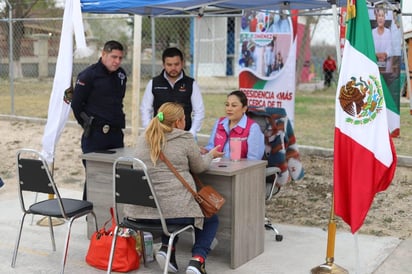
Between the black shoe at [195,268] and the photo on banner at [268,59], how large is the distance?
133 inches

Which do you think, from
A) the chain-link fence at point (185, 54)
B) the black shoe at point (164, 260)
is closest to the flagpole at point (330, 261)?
the black shoe at point (164, 260)

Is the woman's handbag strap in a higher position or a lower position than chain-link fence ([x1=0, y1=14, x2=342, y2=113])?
lower

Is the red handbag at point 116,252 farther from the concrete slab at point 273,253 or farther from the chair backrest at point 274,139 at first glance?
the chair backrest at point 274,139

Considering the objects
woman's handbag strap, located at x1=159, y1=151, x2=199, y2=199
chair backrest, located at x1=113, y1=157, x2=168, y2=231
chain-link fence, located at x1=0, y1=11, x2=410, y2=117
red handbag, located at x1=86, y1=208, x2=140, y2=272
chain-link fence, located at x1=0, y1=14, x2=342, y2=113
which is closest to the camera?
chair backrest, located at x1=113, y1=157, x2=168, y2=231

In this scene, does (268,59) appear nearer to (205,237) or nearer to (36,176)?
(205,237)

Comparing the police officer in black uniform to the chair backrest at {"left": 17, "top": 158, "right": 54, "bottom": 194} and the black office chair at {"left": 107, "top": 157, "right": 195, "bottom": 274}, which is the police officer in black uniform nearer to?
the chair backrest at {"left": 17, "top": 158, "right": 54, "bottom": 194}

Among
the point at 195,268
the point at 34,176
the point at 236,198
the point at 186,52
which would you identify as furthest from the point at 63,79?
the point at 186,52

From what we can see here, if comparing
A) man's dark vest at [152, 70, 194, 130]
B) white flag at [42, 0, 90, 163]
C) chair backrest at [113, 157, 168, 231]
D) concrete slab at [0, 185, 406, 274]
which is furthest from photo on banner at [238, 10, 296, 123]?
chair backrest at [113, 157, 168, 231]

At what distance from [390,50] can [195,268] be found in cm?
407

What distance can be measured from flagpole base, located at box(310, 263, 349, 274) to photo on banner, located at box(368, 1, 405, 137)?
3236 mm

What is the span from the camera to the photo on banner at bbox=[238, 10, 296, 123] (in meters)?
7.52

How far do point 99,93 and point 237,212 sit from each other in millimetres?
1743

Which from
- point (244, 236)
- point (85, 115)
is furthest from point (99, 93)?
point (244, 236)

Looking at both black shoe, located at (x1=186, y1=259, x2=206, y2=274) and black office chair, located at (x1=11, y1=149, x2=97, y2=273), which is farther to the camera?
black office chair, located at (x1=11, y1=149, x2=97, y2=273)
